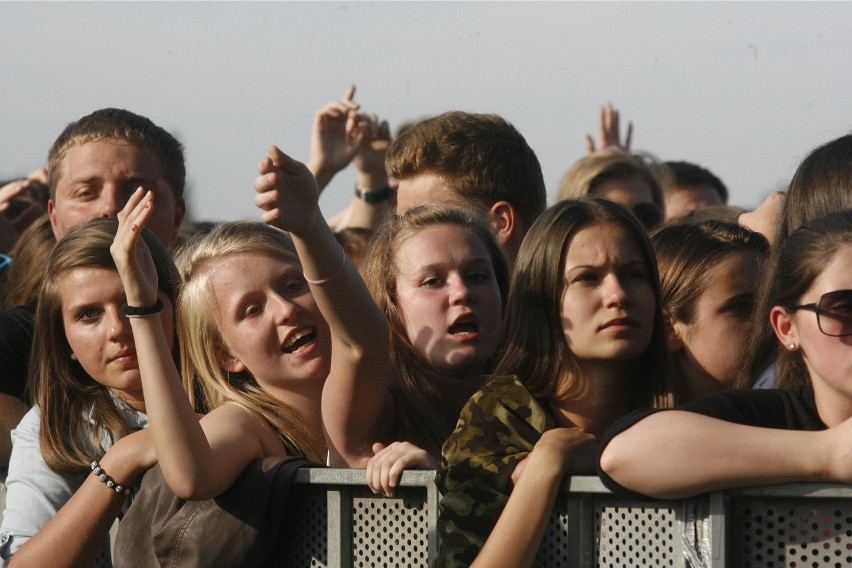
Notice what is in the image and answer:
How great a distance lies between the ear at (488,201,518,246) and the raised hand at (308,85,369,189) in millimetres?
2038

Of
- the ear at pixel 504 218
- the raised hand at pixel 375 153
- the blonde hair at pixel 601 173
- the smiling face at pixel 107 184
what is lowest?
the ear at pixel 504 218

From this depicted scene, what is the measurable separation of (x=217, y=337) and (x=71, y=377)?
0.65 meters

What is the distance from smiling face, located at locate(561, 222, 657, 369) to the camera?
3.54m

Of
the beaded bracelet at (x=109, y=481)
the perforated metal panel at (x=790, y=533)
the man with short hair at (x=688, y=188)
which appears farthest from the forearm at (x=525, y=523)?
the man with short hair at (x=688, y=188)

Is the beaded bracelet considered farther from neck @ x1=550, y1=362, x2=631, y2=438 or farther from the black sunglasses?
the black sunglasses

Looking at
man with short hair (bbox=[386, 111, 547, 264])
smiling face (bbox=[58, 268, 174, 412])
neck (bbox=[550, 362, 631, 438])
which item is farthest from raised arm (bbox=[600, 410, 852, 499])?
man with short hair (bbox=[386, 111, 547, 264])

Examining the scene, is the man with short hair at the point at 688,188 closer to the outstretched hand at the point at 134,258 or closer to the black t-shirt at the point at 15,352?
the black t-shirt at the point at 15,352

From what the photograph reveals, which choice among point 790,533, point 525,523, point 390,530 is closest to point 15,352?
point 390,530

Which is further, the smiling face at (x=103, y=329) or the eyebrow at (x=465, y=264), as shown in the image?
the smiling face at (x=103, y=329)

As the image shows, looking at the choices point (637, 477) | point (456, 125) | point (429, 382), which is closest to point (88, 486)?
point (429, 382)

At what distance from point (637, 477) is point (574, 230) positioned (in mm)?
1119

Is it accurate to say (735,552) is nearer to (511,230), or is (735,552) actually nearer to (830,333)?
(830,333)

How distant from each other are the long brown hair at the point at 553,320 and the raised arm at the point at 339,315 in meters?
0.37

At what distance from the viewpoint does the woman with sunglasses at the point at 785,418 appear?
8.57ft
